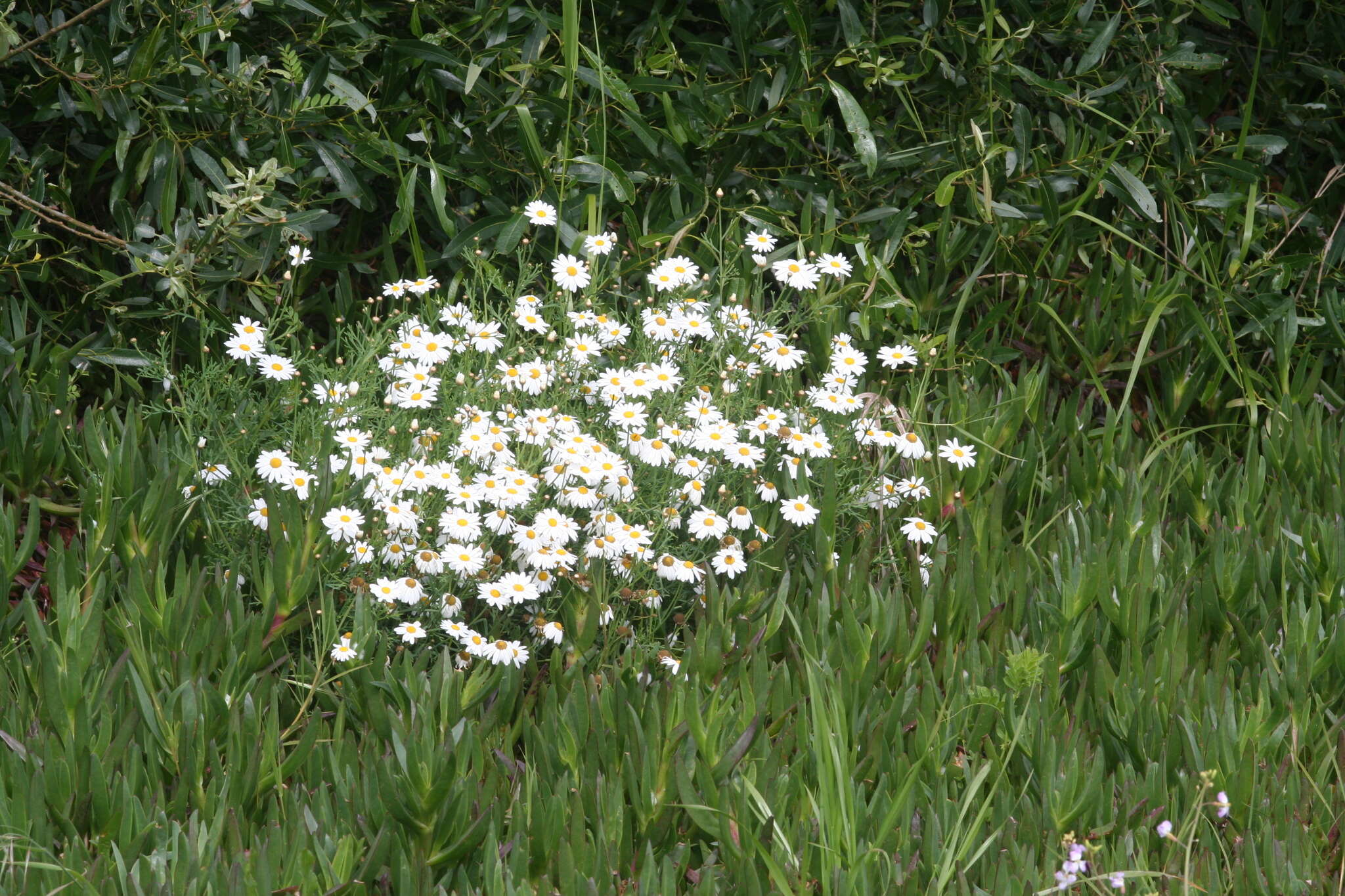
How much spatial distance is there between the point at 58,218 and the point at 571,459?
141 cm

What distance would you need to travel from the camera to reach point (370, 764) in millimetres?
2062

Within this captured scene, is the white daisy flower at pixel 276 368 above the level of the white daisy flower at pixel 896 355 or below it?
above

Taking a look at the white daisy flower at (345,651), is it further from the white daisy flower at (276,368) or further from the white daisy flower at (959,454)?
the white daisy flower at (959,454)

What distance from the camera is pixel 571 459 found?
2582 mm

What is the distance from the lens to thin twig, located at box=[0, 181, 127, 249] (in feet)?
9.59

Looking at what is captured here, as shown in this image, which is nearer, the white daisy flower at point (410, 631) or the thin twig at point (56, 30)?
the white daisy flower at point (410, 631)

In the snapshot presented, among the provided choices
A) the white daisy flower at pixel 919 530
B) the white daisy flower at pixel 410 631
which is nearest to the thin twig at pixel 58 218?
the white daisy flower at pixel 410 631

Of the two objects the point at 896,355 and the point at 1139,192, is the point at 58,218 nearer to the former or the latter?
the point at 896,355

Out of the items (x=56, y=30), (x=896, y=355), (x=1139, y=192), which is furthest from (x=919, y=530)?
(x=56, y=30)

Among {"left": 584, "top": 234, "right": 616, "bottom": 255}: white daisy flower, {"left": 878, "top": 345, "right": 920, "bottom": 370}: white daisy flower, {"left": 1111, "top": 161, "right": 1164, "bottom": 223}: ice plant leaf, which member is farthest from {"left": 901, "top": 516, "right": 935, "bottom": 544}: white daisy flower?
{"left": 1111, "top": 161, "right": 1164, "bottom": 223}: ice plant leaf

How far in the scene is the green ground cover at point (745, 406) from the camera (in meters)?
1.93

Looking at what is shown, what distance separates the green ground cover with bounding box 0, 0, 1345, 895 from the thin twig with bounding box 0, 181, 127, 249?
0.7 inches

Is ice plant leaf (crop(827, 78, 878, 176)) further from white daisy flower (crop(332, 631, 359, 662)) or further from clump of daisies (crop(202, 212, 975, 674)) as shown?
white daisy flower (crop(332, 631, 359, 662))

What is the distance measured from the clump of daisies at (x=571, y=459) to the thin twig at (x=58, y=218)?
0.46m
